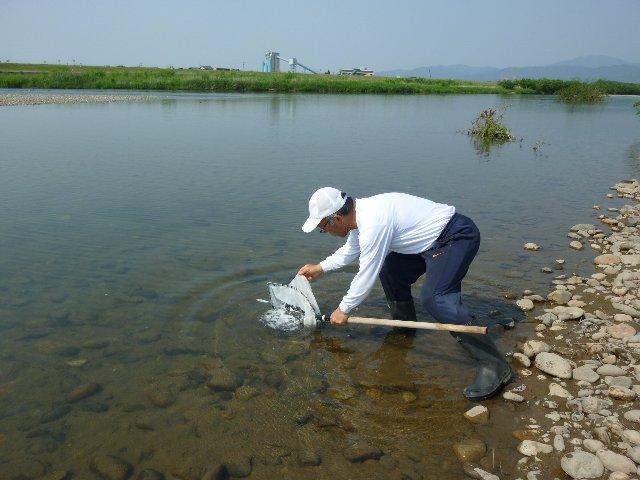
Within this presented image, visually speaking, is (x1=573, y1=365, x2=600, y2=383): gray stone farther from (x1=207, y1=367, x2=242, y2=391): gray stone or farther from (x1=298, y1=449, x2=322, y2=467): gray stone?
(x1=207, y1=367, x2=242, y2=391): gray stone

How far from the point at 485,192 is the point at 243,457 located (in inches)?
426

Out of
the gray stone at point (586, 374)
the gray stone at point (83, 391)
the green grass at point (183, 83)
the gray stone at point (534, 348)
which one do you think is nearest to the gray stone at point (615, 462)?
the gray stone at point (586, 374)

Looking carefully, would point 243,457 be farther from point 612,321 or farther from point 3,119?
point 3,119

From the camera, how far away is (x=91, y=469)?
3.81 meters

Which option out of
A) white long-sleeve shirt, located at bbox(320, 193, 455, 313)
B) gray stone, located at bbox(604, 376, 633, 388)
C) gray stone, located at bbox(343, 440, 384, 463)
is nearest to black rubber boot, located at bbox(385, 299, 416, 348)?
white long-sleeve shirt, located at bbox(320, 193, 455, 313)

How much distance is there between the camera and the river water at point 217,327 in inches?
161

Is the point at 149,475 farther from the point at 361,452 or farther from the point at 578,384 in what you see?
the point at 578,384

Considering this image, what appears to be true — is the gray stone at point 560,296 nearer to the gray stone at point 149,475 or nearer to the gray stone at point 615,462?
the gray stone at point 615,462

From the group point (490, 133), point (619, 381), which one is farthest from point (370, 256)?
point (490, 133)

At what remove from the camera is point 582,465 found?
3.67 m

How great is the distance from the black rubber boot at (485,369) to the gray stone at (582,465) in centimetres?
97

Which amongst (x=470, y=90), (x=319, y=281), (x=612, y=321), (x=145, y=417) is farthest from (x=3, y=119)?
(x=470, y=90)

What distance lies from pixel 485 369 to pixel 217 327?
2.91 m

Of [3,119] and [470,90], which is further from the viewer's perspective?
[470,90]
